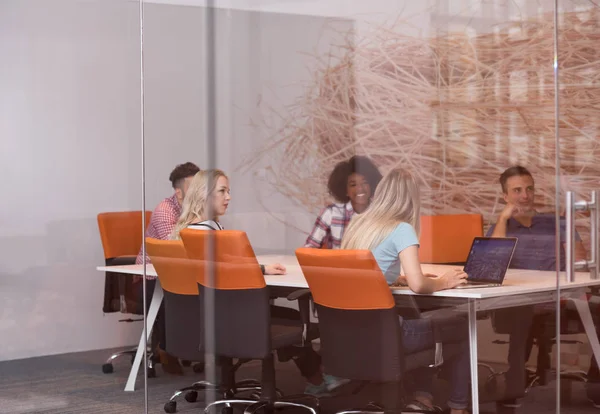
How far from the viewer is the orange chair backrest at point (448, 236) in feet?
11.7

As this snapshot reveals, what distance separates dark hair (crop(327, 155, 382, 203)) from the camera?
3803 millimetres

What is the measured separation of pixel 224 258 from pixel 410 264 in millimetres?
1274

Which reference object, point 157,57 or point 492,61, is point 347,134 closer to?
point 492,61

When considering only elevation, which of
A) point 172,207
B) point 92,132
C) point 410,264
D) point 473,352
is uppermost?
point 92,132

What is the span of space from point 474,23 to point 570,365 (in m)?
1.42

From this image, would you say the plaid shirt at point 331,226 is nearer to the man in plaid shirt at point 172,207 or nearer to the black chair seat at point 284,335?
the black chair seat at point 284,335

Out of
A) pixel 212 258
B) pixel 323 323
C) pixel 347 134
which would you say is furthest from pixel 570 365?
pixel 212 258

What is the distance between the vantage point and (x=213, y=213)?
15.5 ft

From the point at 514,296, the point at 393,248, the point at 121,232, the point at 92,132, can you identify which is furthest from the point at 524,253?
the point at 92,132

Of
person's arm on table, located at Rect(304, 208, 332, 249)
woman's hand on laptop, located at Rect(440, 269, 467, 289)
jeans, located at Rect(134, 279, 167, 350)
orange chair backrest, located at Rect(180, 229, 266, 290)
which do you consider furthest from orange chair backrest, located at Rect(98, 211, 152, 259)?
woman's hand on laptop, located at Rect(440, 269, 467, 289)

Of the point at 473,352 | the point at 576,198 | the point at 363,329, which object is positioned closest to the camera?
the point at 576,198

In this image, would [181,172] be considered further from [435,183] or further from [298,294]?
[435,183]

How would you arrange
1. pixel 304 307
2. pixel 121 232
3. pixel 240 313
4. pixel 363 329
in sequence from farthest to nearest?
pixel 121 232 → pixel 240 313 → pixel 304 307 → pixel 363 329

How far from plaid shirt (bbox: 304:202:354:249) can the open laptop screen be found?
0.57 metres
